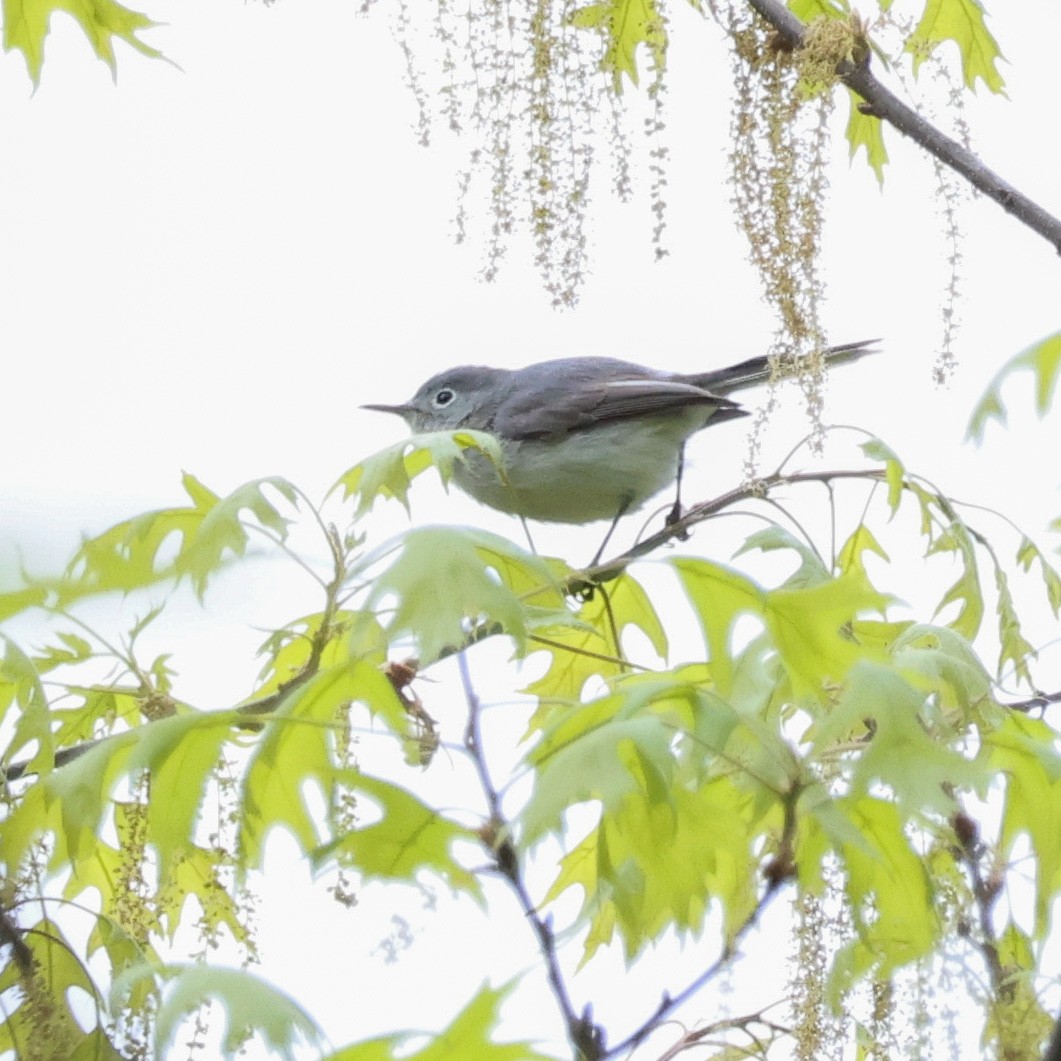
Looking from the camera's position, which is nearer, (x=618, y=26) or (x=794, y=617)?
(x=794, y=617)

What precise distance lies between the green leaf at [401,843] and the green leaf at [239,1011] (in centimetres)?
21

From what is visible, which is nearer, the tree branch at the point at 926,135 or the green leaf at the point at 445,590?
the green leaf at the point at 445,590

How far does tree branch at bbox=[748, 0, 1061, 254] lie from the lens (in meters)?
1.87

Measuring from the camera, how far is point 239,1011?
118 cm

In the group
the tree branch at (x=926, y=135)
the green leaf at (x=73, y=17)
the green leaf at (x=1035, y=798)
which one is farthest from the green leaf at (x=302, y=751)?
the green leaf at (x=73, y=17)

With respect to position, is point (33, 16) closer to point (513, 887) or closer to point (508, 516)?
point (513, 887)

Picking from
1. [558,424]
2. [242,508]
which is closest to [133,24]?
[242,508]

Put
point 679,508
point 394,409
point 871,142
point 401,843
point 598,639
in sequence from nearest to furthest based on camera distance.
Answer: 1. point 401,843
2. point 598,639
3. point 871,142
4. point 679,508
5. point 394,409

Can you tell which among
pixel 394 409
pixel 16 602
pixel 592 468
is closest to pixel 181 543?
pixel 16 602

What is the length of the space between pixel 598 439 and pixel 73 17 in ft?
5.67

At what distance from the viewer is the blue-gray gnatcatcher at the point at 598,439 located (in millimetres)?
3621

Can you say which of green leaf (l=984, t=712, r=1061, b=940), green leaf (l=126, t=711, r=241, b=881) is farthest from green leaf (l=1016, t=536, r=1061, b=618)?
green leaf (l=126, t=711, r=241, b=881)

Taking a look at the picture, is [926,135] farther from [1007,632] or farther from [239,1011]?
[239,1011]

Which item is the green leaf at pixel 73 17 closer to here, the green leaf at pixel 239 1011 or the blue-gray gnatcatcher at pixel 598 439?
the green leaf at pixel 239 1011
